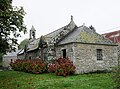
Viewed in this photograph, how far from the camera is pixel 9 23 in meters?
21.8

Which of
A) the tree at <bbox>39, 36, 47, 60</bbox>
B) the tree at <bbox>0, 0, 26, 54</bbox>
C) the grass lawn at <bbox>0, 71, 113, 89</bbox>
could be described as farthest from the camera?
the tree at <bbox>39, 36, 47, 60</bbox>

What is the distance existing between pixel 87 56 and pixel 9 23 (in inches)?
355

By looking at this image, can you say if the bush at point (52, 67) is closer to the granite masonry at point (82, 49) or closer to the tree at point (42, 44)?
the granite masonry at point (82, 49)

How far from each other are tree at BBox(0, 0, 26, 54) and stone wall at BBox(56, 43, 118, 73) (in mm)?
5632

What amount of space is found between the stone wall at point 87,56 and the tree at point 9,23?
5632mm

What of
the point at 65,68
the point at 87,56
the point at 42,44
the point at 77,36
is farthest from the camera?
the point at 42,44

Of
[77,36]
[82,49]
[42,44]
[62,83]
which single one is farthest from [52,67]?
[62,83]

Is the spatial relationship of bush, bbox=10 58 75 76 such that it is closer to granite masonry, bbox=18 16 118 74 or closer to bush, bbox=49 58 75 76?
bush, bbox=49 58 75 76

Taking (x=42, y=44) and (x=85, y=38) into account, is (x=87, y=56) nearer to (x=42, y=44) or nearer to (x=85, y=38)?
(x=85, y=38)

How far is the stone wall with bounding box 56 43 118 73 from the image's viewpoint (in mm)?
22797

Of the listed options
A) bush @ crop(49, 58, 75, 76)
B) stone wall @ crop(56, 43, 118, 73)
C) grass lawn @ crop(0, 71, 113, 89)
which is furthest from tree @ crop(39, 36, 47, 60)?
grass lawn @ crop(0, 71, 113, 89)

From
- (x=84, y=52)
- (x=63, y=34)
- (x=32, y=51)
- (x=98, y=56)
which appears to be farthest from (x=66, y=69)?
(x=32, y=51)

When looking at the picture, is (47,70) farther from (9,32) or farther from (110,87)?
(110,87)

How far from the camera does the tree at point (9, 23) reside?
786 inches
